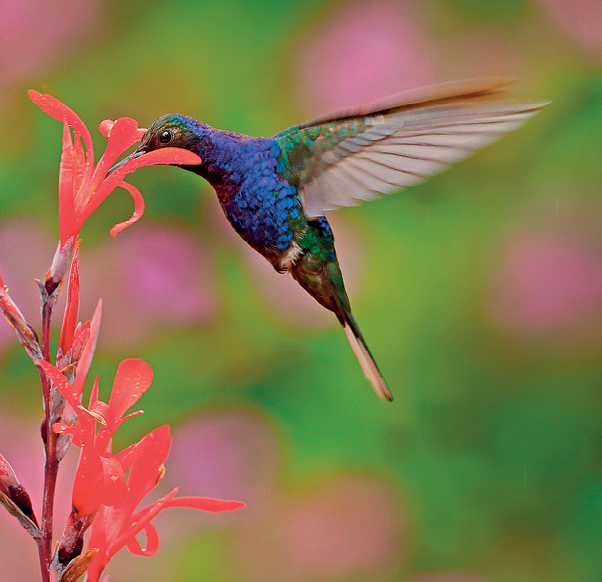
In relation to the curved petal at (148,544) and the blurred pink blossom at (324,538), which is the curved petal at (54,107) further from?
the blurred pink blossom at (324,538)

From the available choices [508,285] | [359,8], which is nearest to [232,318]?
[508,285]

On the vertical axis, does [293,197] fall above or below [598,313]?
above

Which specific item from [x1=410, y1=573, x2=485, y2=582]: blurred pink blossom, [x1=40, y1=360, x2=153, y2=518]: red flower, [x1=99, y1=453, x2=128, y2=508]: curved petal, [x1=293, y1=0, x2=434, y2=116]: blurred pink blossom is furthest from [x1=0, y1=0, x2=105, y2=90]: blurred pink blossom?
[x1=410, y1=573, x2=485, y2=582]: blurred pink blossom

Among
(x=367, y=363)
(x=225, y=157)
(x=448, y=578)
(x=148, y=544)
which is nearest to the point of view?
(x=148, y=544)

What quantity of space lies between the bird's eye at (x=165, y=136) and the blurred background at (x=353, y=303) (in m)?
0.68

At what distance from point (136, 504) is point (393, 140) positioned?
18.7 inches

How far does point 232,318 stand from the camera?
1.41 m

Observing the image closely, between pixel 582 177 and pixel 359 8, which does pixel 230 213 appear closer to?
pixel 359 8

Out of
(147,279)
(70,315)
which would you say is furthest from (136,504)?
(147,279)

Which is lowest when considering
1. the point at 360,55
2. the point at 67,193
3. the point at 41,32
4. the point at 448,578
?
the point at 448,578

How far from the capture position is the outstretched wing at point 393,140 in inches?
25.3

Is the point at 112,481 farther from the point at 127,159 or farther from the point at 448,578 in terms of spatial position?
the point at 448,578

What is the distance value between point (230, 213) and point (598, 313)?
37.2 inches

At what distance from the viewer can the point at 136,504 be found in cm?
60
